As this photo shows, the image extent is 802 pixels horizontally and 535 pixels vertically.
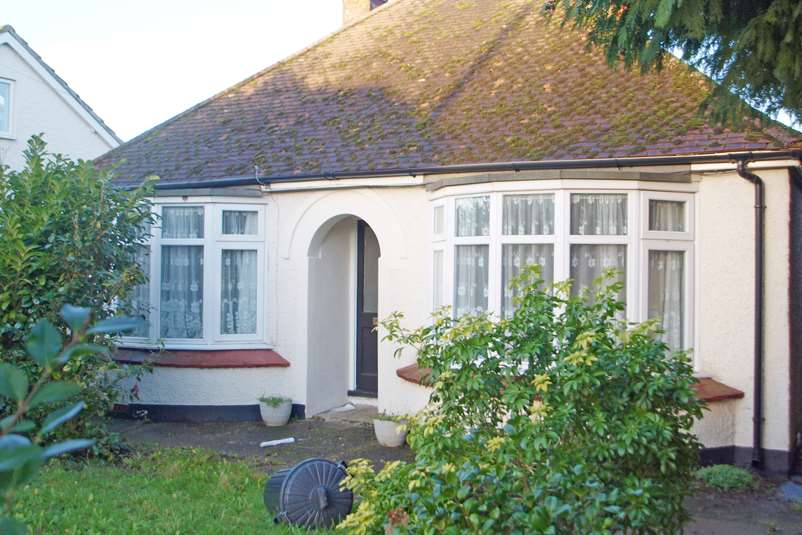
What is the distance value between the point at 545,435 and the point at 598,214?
4.87m

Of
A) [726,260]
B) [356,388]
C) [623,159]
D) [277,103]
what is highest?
[277,103]

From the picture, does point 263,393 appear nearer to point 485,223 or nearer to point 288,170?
point 288,170

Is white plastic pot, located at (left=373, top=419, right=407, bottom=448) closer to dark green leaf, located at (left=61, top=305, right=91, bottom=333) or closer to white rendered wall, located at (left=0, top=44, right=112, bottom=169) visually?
dark green leaf, located at (left=61, top=305, right=91, bottom=333)

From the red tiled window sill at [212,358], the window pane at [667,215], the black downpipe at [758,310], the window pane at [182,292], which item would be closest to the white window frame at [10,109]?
the window pane at [182,292]

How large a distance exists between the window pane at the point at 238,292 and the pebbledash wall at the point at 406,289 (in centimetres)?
26

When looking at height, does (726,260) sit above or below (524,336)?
above

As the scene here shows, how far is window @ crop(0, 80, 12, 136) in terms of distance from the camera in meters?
21.1

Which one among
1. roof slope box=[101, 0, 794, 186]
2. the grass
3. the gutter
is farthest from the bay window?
the grass

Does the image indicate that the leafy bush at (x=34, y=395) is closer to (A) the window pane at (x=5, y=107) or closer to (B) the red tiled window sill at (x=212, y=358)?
(B) the red tiled window sill at (x=212, y=358)

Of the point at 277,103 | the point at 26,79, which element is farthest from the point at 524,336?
the point at 26,79

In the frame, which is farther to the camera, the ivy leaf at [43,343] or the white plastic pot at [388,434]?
the white plastic pot at [388,434]

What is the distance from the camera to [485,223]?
9.05 meters

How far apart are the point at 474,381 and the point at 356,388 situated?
7225 millimetres

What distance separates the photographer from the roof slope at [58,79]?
821 inches
